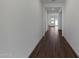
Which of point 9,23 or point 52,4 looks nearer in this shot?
point 9,23

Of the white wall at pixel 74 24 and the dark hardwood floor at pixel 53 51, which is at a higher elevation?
the white wall at pixel 74 24

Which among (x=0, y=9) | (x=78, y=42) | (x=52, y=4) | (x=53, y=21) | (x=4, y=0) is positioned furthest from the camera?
(x=53, y=21)

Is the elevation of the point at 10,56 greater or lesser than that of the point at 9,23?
lesser

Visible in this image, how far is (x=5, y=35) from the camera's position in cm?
214

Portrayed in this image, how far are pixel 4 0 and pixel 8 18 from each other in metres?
0.34

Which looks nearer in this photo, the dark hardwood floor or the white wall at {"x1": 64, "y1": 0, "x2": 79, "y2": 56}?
the white wall at {"x1": 64, "y1": 0, "x2": 79, "y2": 56}

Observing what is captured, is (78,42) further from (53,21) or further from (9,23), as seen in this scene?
(53,21)

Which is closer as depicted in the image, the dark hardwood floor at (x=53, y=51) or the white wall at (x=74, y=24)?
the white wall at (x=74, y=24)

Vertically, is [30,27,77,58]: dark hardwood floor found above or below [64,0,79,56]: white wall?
below

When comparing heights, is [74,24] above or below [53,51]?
above

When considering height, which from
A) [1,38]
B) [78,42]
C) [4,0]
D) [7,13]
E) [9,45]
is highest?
[4,0]

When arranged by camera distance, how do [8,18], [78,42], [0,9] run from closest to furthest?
1. [0,9]
2. [8,18]
3. [78,42]

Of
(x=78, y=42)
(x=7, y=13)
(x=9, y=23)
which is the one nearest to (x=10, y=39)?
(x=9, y=23)

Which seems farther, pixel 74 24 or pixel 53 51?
pixel 53 51
